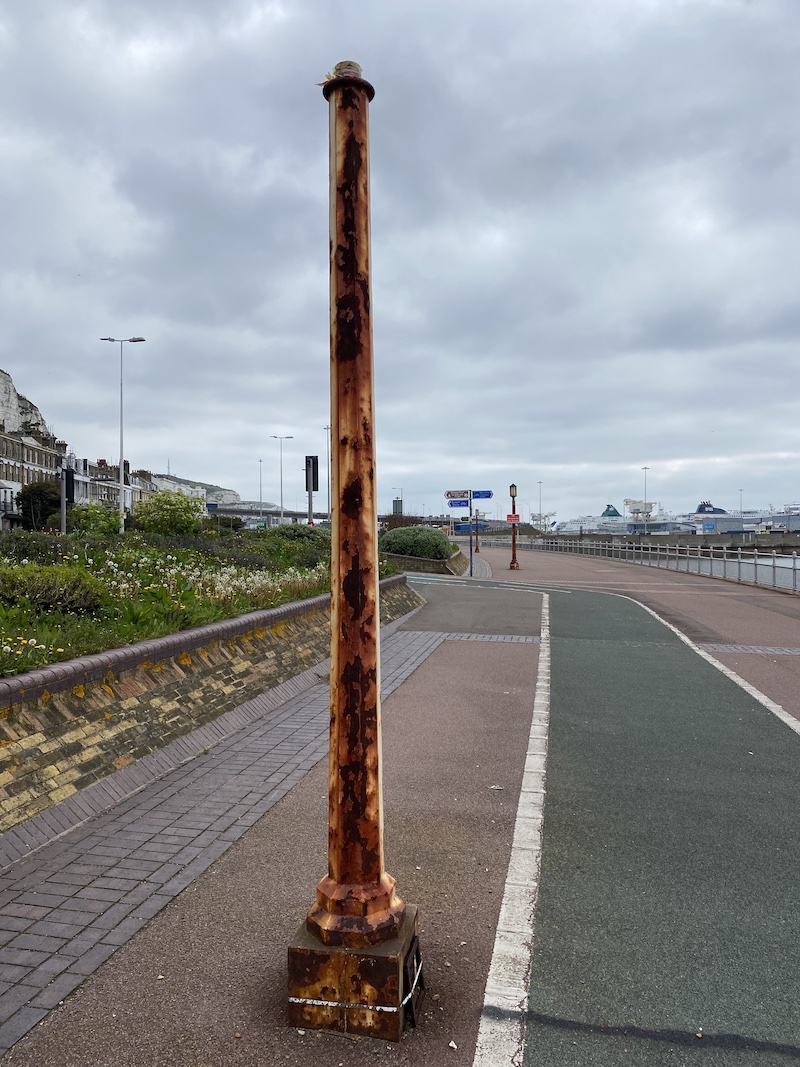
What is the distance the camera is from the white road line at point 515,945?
2.82 metres

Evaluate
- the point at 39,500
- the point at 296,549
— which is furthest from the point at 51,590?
the point at 39,500

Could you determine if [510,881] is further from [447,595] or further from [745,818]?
[447,595]

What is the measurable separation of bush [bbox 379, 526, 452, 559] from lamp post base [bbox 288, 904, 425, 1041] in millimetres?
32076

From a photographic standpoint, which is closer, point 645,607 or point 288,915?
point 288,915

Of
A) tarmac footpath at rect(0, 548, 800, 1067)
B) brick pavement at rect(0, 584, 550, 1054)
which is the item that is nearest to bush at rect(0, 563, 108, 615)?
brick pavement at rect(0, 584, 550, 1054)

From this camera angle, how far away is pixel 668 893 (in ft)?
13.2

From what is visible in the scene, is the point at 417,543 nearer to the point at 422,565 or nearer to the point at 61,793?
the point at 422,565

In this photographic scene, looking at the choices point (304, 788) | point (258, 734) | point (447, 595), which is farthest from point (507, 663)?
point (447, 595)

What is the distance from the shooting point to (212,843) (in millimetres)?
4633

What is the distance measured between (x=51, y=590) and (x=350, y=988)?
6.16 metres

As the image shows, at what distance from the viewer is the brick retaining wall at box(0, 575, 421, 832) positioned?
15.8ft

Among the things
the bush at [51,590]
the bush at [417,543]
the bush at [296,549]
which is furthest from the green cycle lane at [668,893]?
the bush at [417,543]

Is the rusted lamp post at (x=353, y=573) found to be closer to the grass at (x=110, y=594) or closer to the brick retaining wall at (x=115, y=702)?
the brick retaining wall at (x=115, y=702)

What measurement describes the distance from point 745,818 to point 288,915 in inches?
116
